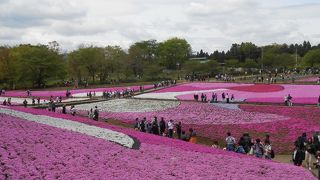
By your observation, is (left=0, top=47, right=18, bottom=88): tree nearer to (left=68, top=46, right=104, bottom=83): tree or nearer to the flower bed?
(left=68, top=46, right=104, bottom=83): tree

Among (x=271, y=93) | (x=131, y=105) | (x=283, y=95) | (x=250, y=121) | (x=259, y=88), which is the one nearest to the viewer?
(x=250, y=121)

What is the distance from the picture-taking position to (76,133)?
24125 millimetres

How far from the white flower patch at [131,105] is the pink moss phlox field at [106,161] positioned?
28.4 meters

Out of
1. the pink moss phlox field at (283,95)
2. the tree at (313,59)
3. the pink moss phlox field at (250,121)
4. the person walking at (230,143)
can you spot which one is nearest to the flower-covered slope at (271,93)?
the pink moss phlox field at (283,95)

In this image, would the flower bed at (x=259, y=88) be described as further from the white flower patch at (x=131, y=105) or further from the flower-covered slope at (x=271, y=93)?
the white flower patch at (x=131, y=105)

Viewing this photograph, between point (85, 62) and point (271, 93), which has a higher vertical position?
point (85, 62)

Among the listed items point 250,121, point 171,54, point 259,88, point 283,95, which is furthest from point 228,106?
point 171,54

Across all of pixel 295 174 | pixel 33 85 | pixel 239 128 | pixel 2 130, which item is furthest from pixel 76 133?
pixel 33 85

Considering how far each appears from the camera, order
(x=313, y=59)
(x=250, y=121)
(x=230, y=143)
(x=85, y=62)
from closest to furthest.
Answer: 1. (x=230, y=143)
2. (x=250, y=121)
3. (x=85, y=62)
4. (x=313, y=59)

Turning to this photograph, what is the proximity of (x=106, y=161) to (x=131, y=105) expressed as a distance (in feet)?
124

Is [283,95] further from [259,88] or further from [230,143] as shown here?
[230,143]

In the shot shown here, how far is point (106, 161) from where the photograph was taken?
688 inches

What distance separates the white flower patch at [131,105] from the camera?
5199 cm

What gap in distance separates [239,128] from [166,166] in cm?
2192
